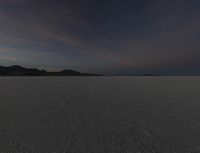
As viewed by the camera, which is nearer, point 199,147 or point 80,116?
point 199,147

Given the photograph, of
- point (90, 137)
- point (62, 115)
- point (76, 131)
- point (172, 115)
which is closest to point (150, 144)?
point (90, 137)

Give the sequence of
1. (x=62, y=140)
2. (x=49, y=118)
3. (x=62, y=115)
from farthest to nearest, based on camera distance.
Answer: (x=62, y=115) → (x=49, y=118) → (x=62, y=140)

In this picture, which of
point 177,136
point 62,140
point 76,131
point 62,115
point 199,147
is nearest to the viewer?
point 199,147

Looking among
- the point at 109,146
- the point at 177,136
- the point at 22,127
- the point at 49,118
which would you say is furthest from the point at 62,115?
the point at 177,136

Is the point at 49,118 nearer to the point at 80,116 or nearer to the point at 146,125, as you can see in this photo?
the point at 80,116

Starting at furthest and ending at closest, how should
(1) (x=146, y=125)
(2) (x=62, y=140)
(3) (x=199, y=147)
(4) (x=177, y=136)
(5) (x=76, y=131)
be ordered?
(1) (x=146, y=125), (5) (x=76, y=131), (4) (x=177, y=136), (2) (x=62, y=140), (3) (x=199, y=147)

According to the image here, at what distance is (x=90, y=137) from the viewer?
412 cm

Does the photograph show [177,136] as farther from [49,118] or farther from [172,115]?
[49,118]

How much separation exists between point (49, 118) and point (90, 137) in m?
2.60

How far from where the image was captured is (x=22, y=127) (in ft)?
15.6

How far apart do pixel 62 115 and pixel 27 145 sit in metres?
2.59

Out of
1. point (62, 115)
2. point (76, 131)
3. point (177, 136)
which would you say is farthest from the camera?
point (62, 115)

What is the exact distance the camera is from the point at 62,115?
619 centimetres

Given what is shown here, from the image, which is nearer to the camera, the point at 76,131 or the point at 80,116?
the point at 76,131
